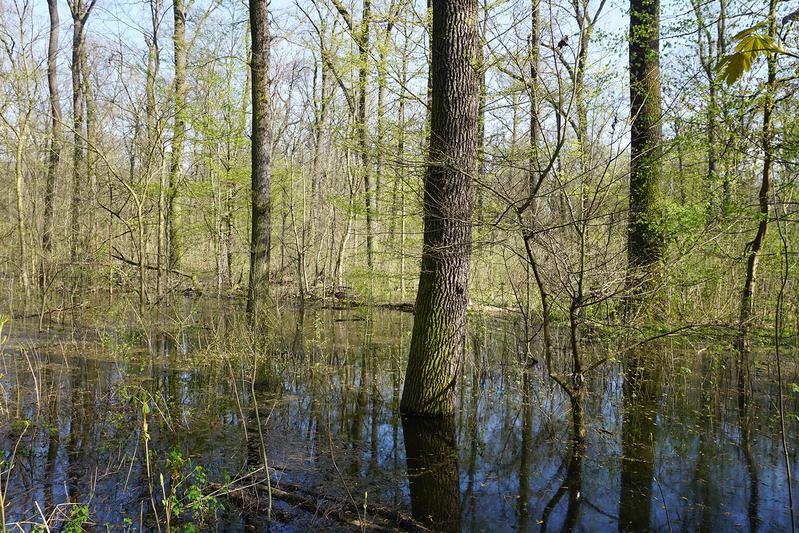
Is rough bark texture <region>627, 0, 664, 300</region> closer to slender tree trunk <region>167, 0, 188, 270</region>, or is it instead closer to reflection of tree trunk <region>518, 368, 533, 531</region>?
reflection of tree trunk <region>518, 368, 533, 531</region>

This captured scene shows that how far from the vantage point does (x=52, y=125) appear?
52.3 ft

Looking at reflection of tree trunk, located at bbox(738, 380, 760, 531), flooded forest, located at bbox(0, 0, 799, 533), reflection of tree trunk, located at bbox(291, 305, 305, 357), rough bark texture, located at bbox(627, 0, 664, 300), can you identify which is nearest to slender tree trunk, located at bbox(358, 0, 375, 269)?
flooded forest, located at bbox(0, 0, 799, 533)

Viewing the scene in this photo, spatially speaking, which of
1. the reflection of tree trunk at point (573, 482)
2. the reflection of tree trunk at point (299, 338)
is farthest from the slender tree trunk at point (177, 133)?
the reflection of tree trunk at point (573, 482)

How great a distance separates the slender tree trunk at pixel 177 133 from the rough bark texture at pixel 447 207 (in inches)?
294

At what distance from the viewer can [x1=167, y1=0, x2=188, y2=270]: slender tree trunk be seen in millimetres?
11805

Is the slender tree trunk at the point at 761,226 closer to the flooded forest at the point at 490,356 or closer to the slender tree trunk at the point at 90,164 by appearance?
the flooded forest at the point at 490,356

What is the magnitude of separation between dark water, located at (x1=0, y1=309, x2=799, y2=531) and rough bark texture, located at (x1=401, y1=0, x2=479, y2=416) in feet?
2.00

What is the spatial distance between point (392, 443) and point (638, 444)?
2.41 metres

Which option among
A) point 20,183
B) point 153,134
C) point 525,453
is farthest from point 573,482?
point 20,183

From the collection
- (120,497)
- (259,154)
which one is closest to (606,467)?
(120,497)

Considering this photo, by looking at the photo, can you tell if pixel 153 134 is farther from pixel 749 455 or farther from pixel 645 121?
pixel 749 455

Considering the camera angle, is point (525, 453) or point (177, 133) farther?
point (177, 133)

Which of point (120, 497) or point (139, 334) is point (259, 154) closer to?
point (139, 334)

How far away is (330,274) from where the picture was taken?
16.9m
